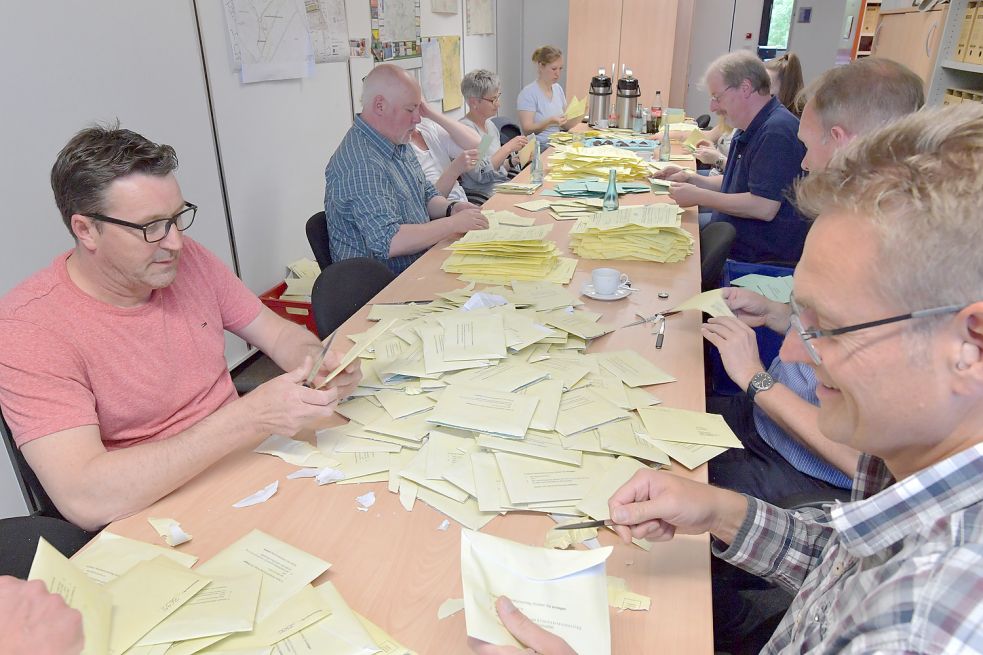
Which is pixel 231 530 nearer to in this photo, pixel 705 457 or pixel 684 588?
pixel 684 588

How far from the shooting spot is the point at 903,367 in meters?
0.65

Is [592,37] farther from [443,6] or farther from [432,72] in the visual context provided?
[432,72]

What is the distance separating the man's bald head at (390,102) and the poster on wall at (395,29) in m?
2.00

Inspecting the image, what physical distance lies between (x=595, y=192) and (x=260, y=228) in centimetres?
181

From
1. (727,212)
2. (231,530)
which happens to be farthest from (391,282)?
(727,212)

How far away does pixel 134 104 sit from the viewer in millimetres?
2490

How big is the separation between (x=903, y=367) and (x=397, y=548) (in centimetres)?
75

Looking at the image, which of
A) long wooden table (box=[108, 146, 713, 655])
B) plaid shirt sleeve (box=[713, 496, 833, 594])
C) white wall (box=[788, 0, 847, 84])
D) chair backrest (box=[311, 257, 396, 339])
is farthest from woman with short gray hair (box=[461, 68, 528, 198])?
white wall (box=[788, 0, 847, 84])

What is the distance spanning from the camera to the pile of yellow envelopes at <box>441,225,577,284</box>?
2129 mm

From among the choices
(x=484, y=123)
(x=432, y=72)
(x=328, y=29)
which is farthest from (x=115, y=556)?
(x=432, y=72)

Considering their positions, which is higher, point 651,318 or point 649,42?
point 649,42

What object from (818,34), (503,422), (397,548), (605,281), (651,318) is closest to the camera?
(397,548)

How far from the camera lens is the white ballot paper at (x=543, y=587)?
787 mm

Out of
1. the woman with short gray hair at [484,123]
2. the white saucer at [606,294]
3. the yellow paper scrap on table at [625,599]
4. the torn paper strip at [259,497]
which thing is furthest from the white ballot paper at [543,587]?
the woman with short gray hair at [484,123]
